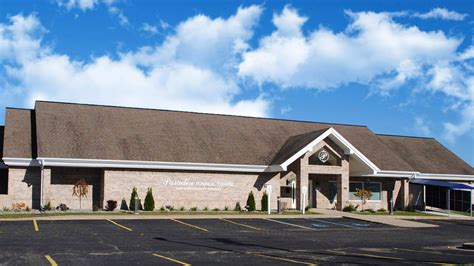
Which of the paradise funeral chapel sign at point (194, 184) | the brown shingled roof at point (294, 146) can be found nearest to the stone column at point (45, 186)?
the paradise funeral chapel sign at point (194, 184)

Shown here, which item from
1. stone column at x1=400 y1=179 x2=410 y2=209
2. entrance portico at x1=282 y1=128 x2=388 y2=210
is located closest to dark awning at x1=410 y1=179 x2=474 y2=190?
stone column at x1=400 y1=179 x2=410 y2=209

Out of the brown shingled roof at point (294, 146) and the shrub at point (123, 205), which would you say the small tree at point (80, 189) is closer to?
the shrub at point (123, 205)

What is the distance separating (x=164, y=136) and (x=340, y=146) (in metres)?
11.5

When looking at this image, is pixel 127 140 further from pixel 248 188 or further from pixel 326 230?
pixel 326 230

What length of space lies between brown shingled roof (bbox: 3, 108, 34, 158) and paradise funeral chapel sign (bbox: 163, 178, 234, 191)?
26.7 ft

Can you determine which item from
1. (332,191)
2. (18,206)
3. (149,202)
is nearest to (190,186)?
(149,202)

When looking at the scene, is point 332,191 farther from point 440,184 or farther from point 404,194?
point 440,184

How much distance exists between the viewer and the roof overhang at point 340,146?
3472cm

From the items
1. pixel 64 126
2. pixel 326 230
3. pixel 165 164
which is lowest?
pixel 326 230

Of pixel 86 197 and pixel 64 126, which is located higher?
pixel 64 126

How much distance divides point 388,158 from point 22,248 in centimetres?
2985

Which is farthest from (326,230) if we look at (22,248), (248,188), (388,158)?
(388,158)

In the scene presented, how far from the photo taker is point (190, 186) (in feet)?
113

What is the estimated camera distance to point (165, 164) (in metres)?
33.5
